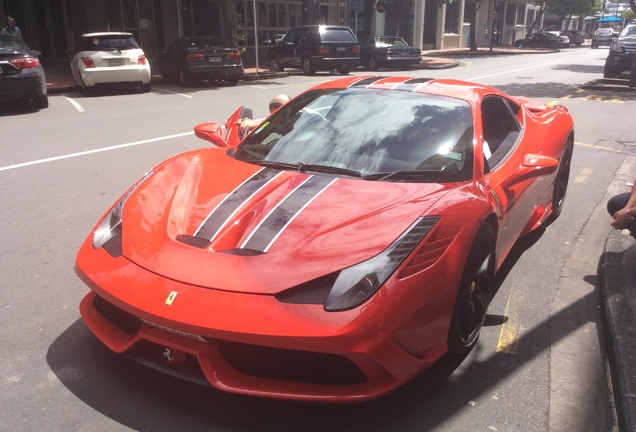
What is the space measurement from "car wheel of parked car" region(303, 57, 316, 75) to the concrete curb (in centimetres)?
1803

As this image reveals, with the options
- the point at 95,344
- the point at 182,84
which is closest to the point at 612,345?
the point at 95,344

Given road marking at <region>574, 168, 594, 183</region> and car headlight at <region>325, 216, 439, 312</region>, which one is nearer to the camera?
car headlight at <region>325, 216, 439, 312</region>

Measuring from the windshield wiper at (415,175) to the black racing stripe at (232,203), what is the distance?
559 millimetres

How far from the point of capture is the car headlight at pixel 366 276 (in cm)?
227

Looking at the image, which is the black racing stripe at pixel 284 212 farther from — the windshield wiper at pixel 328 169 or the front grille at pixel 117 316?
the front grille at pixel 117 316

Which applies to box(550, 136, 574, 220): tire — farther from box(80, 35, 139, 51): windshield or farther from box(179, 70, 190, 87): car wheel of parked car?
box(179, 70, 190, 87): car wheel of parked car

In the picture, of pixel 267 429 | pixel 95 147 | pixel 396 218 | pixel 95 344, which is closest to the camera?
pixel 267 429

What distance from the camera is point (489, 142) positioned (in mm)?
3895

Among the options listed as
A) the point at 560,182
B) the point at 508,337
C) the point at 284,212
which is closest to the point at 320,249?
the point at 284,212

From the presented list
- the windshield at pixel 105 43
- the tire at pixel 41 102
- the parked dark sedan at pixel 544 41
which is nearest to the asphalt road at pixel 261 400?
the tire at pixel 41 102

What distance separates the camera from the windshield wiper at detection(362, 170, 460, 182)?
311cm

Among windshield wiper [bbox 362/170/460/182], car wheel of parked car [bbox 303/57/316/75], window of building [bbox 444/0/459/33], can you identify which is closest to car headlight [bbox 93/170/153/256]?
windshield wiper [bbox 362/170/460/182]

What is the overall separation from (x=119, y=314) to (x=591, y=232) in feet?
13.3

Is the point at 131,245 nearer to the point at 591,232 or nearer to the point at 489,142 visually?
the point at 489,142
